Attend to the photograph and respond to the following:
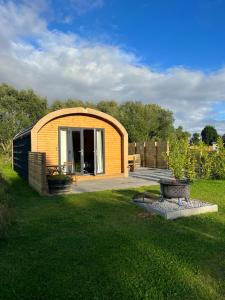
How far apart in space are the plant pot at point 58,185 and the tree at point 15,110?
17624mm

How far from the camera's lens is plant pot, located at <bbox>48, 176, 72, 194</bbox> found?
29.6 ft

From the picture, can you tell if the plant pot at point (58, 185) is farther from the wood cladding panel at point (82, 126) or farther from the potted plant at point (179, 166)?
the potted plant at point (179, 166)

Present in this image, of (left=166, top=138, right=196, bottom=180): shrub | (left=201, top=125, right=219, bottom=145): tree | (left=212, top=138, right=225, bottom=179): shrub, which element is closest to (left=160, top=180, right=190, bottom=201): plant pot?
(left=166, top=138, right=196, bottom=180): shrub

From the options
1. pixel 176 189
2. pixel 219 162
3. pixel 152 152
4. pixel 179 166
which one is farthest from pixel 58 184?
pixel 152 152

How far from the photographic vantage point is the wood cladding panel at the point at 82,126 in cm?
1232

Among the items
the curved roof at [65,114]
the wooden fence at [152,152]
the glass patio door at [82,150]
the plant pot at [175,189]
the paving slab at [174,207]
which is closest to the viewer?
the paving slab at [174,207]

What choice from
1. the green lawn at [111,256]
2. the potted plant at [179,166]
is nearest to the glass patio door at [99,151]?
the potted plant at [179,166]

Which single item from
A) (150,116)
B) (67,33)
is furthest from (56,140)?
(150,116)

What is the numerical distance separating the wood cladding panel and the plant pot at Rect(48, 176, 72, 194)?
3206 millimetres

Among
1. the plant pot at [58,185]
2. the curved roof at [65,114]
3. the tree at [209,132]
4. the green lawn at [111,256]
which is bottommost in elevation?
the green lawn at [111,256]

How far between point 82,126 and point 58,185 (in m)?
4.65

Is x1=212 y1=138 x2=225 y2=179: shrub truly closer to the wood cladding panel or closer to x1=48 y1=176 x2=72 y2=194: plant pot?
the wood cladding panel

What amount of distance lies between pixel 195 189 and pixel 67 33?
29.0ft

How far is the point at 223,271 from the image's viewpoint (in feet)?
11.8
